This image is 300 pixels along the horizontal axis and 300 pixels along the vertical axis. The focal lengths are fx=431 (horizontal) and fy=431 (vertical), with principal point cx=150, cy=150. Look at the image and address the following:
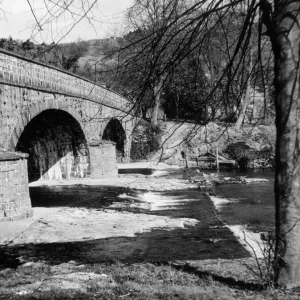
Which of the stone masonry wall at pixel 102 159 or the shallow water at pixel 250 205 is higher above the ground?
the stone masonry wall at pixel 102 159

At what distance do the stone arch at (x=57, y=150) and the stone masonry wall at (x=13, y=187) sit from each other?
8.19 meters

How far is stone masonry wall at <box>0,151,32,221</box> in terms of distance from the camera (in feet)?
33.2

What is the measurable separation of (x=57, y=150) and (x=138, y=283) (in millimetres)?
16611

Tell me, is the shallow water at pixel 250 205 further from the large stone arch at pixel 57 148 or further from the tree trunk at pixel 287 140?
the large stone arch at pixel 57 148

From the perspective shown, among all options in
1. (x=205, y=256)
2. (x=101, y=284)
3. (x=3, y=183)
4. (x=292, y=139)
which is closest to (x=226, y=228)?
(x=205, y=256)

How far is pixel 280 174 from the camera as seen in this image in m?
3.79

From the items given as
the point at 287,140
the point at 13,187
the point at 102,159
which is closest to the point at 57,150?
the point at 102,159

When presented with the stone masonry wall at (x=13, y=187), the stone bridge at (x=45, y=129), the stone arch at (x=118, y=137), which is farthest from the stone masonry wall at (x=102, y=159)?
the stone masonry wall at (x=13, y=187)

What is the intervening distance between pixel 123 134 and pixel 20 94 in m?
18.8

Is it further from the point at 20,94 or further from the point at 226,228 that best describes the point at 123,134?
the point at 226,228

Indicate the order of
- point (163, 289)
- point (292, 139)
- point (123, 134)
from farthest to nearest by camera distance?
point (123, 134), point (163, 289), point (292, 139)

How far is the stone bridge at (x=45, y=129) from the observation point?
10.3 m

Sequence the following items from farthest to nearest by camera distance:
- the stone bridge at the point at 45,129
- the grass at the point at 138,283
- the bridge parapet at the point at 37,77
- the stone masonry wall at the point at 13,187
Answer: the bridge parapet at the point at 37,77 → the stone bridge at the point at 45,129 → the stone masonry wall at the point at 13,187 → the grass at the point at 138,283

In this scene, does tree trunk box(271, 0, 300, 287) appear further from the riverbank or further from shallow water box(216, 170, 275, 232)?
shallow water box(216, 170, 275, 232)
